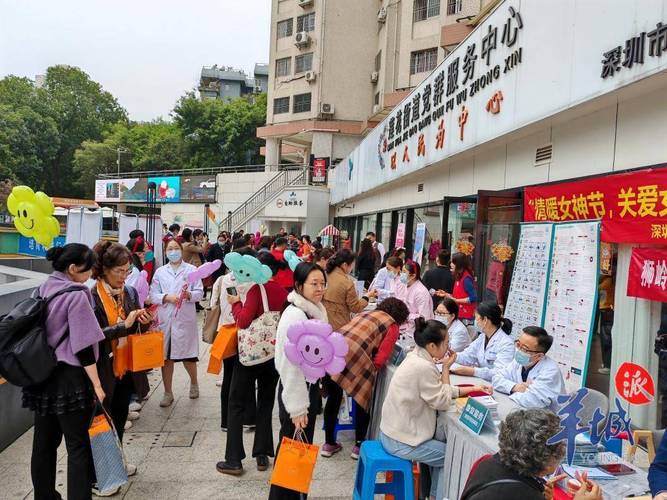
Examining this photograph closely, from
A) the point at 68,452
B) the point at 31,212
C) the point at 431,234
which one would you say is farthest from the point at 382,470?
the point at 431,234

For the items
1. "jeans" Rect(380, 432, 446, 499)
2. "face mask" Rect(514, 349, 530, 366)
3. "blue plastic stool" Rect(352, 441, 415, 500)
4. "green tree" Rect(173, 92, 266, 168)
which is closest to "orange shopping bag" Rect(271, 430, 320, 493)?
"blue plastic stool" Rect(352, 441, 415, 500)

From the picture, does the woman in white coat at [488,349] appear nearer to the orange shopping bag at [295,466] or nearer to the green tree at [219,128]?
the orange shopping bag at [295,466]

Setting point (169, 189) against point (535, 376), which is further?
point (169, 189)

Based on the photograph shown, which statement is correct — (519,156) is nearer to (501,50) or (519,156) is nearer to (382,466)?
(501,50)

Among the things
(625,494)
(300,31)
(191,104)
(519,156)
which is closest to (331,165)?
(300,31)

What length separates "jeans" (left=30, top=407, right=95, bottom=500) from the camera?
279cm

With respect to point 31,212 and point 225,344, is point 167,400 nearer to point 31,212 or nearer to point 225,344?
point 225,344

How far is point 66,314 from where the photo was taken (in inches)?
106

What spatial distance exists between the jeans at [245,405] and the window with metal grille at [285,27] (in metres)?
30.5

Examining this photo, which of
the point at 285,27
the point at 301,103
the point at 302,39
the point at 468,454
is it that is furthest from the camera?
the point at 285,27

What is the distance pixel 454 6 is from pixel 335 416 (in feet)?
69.5

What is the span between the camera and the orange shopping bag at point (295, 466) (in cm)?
284

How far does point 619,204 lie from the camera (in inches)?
171

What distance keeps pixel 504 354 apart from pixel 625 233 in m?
1.58
